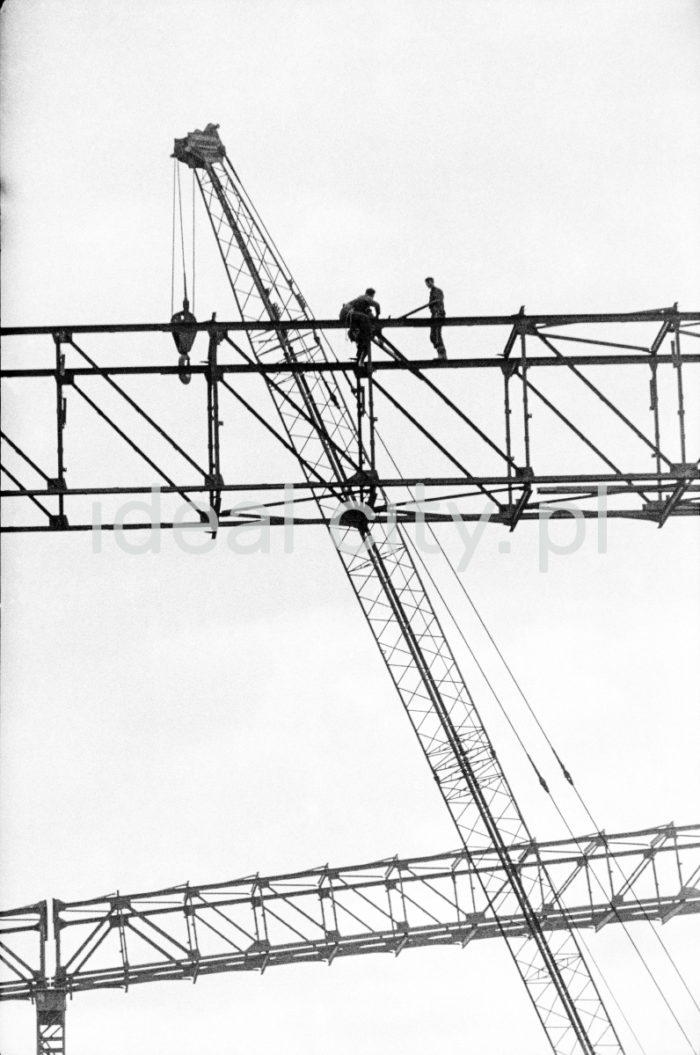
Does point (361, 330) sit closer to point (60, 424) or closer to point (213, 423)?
point (213, 423)

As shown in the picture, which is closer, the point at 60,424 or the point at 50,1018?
the point at 60,424

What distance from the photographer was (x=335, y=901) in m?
43.3

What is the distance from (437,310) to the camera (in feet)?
92.7

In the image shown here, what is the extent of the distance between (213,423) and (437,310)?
528 centimetres

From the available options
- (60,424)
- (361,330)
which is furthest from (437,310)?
(60,424)

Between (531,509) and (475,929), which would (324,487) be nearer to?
(531,509)

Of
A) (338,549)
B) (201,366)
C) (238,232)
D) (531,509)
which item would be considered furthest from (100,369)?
(238,232)

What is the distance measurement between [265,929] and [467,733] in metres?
8.08

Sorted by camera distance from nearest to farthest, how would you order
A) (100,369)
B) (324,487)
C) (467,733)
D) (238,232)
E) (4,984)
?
(100,369)
(324,487)
(4,984)
(467,733)
(238,232)

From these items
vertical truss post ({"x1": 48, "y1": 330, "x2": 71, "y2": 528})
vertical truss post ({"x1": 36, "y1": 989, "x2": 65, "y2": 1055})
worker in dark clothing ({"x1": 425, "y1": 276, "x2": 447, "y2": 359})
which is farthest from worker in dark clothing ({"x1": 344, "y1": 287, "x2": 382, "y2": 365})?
vertical truss post ({"x1": 36, "y1": 989, "x2": 65, "y2": 1055})

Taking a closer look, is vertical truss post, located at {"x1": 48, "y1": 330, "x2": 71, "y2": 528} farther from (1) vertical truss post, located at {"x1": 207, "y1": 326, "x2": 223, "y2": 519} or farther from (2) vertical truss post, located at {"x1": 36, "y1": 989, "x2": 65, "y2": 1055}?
(2) vertical truss post, located at {"x1": 36, "y1": 989, "x2": 65, "y2": 1055}

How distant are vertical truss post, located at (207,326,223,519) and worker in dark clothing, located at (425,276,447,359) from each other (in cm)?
339

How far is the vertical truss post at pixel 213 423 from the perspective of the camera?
78.7ft

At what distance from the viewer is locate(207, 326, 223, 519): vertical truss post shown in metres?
24.0
